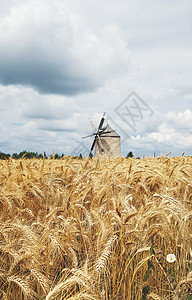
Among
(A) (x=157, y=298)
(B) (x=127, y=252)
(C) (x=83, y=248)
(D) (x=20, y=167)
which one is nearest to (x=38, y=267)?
(C) (x=83, y=248)

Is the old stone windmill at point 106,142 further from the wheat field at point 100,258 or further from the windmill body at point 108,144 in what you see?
the wheat field at point 100,258

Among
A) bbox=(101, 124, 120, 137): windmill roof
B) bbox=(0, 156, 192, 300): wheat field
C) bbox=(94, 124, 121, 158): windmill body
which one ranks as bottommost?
bbox=(0, 156, 192, 300): wheat field

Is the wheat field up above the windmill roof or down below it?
below

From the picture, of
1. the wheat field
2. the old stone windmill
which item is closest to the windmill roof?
the old stone windmill

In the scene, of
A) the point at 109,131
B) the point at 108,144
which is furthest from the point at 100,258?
the point at 109,131

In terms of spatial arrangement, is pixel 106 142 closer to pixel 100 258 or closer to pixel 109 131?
pixel 109 131

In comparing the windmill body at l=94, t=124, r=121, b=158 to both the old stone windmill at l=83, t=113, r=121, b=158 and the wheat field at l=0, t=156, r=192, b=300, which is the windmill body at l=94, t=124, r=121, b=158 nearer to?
the old stone windmill at l=83, t=113, r=121, b=158

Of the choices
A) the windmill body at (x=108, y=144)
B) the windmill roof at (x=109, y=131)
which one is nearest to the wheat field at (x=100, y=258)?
the windmill body at (x=108, y=144)

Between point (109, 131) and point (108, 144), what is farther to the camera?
point (109, 131)

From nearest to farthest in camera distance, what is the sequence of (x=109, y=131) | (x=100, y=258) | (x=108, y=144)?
(x=100, y=258)
(x=108, y=144)
(x=109, y=131)

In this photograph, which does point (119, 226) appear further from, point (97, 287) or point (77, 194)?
point (77, 194)

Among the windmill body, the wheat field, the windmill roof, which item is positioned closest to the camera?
the wheat field

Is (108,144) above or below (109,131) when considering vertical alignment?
below

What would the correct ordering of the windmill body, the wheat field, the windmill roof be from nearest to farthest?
the wheat field, the windmill body, the windmill roof
